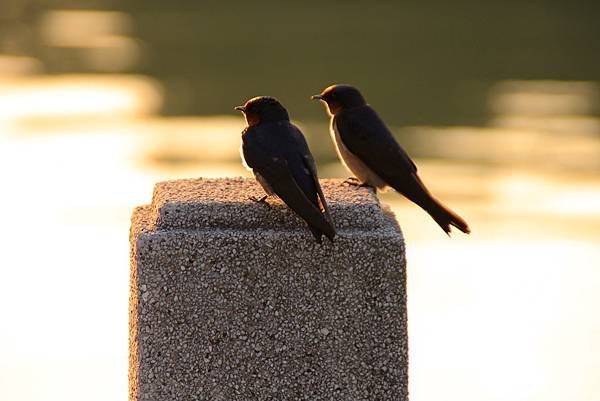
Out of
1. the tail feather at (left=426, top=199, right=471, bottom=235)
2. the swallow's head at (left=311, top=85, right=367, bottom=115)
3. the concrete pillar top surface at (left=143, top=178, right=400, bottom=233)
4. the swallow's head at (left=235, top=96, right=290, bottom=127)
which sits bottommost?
the tail feather at (left=426, top=199, right=471, bottom=235)

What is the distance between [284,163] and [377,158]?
3.87 feet

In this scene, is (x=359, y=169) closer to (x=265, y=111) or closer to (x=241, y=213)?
(x=265, y=111)

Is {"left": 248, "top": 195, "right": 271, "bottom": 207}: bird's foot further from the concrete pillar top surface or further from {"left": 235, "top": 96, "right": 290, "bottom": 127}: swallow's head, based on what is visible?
{"left": 235, "top": 96, "right": 290, "bottom": 127}: swallow's head

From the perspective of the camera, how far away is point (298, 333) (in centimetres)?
570

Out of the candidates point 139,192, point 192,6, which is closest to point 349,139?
point 139,192

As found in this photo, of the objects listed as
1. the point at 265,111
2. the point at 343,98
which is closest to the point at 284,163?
the point at 265,111

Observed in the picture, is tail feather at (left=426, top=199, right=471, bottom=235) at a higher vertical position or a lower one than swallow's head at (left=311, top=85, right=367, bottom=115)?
lower

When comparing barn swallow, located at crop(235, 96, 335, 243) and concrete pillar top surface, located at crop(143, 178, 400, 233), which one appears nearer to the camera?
barn swallow, located at crop(235, 96, 335, 243)

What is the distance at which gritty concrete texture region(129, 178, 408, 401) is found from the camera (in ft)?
18.6

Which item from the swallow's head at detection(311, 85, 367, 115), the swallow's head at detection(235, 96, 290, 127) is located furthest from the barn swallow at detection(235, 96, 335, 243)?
the swallow's head at detection(311, 85, 367, 115)

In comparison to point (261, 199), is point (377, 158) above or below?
below

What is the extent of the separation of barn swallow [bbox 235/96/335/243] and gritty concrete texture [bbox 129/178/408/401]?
76 mm

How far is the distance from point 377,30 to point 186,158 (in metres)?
24.7

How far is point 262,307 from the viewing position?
5.67 metres
